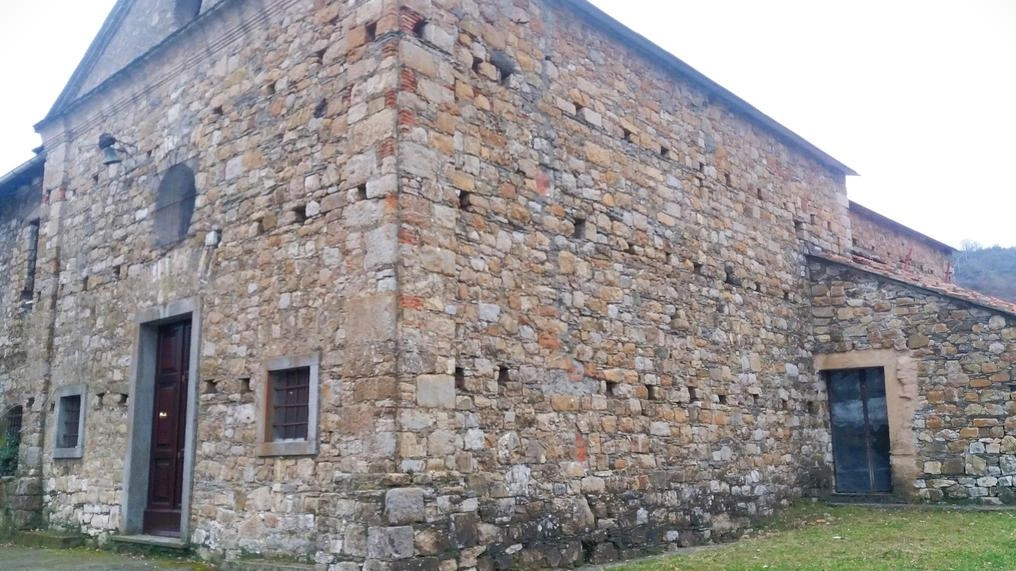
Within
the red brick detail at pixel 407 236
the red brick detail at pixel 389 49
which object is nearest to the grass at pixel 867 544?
the red brick detail at pixel 407 236

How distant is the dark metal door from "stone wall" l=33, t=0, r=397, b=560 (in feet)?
27.8

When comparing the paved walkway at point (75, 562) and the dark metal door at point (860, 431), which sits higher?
the dark metal door at point (860, 431)

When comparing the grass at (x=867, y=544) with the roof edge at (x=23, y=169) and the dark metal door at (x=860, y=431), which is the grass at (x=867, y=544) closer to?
the dark metal door at (x=860, y=431)

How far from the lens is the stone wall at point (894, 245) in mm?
16078

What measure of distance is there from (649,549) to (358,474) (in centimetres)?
370

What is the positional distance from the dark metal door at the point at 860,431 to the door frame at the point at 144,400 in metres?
9.16

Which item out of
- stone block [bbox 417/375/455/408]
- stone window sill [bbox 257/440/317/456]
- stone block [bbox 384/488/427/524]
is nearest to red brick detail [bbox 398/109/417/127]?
stone block [bbox 417/375/455/408]

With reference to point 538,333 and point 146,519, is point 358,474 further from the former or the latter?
point 146,519

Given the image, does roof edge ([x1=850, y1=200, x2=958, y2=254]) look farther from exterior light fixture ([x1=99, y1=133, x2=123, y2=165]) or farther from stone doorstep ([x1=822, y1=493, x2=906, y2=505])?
exterior light fixture ([x1=99, y1=133, x2=123, y2=165])

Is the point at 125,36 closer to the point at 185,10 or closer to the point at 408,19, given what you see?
the point at 185,10

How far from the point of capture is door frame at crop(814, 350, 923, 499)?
12.2 meters

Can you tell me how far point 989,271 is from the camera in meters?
33.7

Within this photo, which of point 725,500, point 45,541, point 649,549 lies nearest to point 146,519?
point 45,541

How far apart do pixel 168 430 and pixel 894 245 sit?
45.9ft
